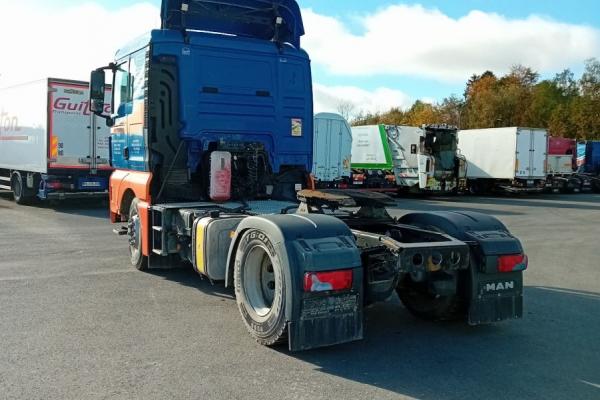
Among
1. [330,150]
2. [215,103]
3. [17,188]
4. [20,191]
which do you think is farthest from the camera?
[330,150]

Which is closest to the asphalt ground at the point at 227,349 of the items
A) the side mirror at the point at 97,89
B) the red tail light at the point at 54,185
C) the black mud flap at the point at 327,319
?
the black mud flap at the point at 327,319

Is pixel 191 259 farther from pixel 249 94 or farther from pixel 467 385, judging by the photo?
pixel 467 385

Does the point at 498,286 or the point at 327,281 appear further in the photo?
the point at 498,286

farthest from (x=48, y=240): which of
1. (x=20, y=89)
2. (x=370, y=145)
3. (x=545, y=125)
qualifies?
(x=545, y=125)

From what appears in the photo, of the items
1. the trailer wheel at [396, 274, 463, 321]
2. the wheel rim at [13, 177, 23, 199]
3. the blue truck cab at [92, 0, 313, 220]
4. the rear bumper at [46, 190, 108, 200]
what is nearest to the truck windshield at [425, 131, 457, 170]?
the rear bumper at [46, 190, 108, 200]

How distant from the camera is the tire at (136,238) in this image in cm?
786

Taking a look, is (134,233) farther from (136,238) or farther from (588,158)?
(588,158)

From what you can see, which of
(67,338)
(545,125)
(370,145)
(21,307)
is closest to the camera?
(67,338)

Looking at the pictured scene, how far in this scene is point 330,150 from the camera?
22766 millimetres

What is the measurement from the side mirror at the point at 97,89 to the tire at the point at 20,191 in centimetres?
1025

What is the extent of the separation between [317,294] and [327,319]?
24cm

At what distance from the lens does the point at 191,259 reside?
21.8 ft

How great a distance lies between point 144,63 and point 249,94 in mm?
1383

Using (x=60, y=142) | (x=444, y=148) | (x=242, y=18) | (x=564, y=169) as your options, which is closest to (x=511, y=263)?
(x=242, y=18)
